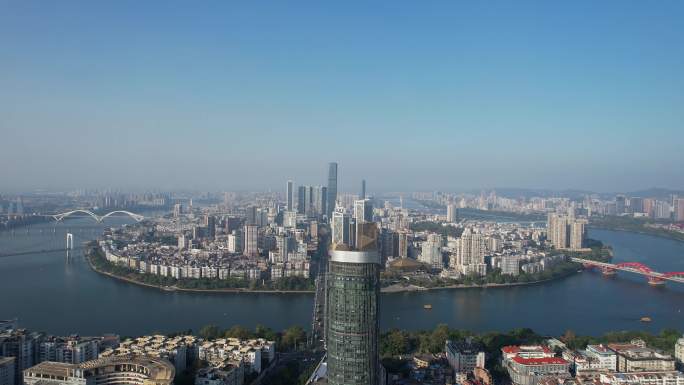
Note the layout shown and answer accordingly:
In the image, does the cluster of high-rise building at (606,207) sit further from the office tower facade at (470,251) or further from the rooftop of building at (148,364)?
the rooftop of building at (148,364)

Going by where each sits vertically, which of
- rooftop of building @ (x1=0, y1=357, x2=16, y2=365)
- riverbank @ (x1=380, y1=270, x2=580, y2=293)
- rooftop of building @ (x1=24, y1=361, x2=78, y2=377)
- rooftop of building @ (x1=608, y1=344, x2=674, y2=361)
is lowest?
riverbank @ (x1=380, y1=270, x2=580, y2=293)

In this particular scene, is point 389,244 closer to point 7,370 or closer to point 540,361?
point 540,361

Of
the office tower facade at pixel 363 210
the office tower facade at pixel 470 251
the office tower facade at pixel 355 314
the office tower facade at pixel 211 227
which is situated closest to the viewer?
the office tower facade at pixel 355 314

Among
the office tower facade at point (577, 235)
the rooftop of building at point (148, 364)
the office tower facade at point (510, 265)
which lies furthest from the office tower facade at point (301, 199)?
the rooftop of building at point (148, 364)

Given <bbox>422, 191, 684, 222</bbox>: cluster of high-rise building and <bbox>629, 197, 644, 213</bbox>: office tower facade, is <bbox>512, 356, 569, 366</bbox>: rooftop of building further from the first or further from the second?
<bbox>629, 197, 644, 213</bbox>: office tower facade

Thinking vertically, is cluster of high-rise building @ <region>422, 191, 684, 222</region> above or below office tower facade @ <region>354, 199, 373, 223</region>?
below

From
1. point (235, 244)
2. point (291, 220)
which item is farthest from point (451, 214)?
point (235, 244)

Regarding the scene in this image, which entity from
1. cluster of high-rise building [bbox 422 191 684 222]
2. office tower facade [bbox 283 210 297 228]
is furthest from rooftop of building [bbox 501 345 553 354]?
cluster of high-rise building [bbox 422 191 684 222]
